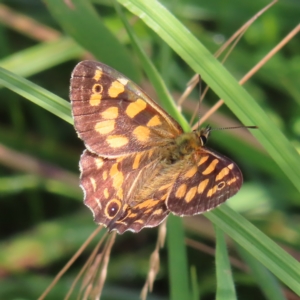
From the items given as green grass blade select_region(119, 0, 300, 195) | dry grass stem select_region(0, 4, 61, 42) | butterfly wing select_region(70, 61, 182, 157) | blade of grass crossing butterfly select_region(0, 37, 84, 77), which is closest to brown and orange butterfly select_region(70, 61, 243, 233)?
butterfly wing select_region(70, 61, 182, 157)

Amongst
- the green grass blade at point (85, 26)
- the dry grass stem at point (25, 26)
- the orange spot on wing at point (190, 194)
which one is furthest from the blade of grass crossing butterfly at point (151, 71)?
the dry grass stem at point (25, 26)

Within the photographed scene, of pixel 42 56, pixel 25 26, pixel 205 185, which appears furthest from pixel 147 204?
pixel 25 26

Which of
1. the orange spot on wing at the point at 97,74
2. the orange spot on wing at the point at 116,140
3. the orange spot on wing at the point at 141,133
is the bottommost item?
the orange spot on wing at the point at 116,140

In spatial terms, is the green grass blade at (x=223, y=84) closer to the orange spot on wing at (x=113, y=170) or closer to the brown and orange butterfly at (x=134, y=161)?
the brown and orange butterfly at (x=134, y=161)

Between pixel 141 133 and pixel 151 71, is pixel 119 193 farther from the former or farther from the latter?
pixel 151 71

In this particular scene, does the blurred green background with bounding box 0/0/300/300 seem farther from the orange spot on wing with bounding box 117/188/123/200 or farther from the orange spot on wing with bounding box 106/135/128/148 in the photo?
the orange spot on wing with bounding box 117/188/123/200

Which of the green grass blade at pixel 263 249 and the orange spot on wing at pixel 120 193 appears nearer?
the green grass blade at pixel 263 249

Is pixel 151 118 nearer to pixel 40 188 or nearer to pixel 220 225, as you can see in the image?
pixel 220 225

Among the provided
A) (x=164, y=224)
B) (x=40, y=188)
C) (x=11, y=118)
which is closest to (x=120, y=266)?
(x=40, y=188)

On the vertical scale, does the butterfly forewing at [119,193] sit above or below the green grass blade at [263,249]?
above
